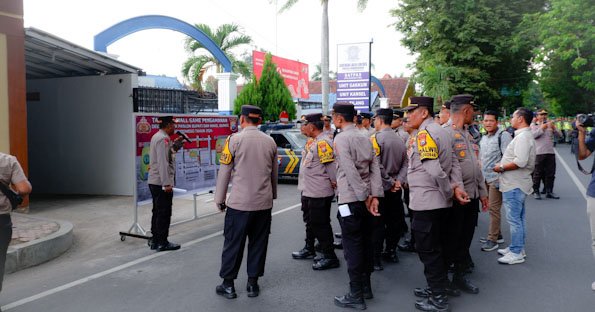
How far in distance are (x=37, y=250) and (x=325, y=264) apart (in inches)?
141

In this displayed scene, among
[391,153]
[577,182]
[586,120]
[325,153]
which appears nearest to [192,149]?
[325,153]

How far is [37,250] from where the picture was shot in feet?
19.9

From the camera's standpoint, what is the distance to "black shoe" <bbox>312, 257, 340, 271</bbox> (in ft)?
18.6

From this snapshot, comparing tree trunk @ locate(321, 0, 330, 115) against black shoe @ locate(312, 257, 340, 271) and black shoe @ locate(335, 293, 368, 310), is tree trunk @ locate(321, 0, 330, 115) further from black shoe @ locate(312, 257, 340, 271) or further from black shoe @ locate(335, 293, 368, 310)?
black shoe @ locate(335, 293, 368, 310)

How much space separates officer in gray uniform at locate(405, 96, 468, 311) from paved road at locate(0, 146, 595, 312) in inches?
13.7

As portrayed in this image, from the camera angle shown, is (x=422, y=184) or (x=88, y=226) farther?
(x=88, y=226)

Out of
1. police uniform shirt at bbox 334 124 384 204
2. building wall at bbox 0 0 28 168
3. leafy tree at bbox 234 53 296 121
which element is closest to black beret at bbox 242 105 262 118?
police uniform shirt at bbox 334 124 384 204

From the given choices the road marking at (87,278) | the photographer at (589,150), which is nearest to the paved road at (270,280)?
the road marking at (87,278)

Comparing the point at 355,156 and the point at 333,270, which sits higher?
the point at 355,156

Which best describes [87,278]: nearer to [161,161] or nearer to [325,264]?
[161,161]

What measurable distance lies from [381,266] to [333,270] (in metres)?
0.57

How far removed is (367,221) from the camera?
4738mm

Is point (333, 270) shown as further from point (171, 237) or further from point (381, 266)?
point (171, 237)

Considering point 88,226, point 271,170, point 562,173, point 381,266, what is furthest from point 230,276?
point 562,173
